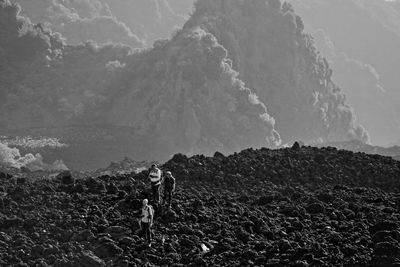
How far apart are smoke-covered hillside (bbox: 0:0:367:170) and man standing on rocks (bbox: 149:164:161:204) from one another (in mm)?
63383

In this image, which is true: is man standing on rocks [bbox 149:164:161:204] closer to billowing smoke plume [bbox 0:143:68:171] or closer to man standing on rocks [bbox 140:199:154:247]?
man standing on rocks [bbox 140:199:154:247]

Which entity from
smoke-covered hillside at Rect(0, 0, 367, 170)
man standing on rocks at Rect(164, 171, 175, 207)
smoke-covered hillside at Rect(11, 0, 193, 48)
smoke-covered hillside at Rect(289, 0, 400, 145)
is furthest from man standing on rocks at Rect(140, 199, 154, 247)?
smoke-covered hillside at Rect(289, 0, 400, 145)

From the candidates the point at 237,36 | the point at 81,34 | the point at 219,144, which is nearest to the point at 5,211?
the point at 219,144

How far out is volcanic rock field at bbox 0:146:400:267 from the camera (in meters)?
18.5

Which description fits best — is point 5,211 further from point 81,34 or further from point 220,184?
point 81,34

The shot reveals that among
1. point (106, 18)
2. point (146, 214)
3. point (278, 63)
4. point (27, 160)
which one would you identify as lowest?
point (146, 214)

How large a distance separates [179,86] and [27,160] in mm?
25878

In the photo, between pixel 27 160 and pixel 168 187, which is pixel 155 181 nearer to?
pixel 168 187

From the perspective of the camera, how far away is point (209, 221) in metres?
Answer: 21.6

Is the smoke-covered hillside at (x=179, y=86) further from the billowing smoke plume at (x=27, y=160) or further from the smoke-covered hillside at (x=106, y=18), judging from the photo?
the smoke-covered hillside at (x=106, y=18)

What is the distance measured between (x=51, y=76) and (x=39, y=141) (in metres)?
19.7

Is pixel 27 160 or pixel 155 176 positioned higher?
pixel 27 160

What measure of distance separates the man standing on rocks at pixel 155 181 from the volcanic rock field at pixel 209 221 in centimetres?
36

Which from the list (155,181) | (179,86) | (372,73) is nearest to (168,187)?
(155,181)
